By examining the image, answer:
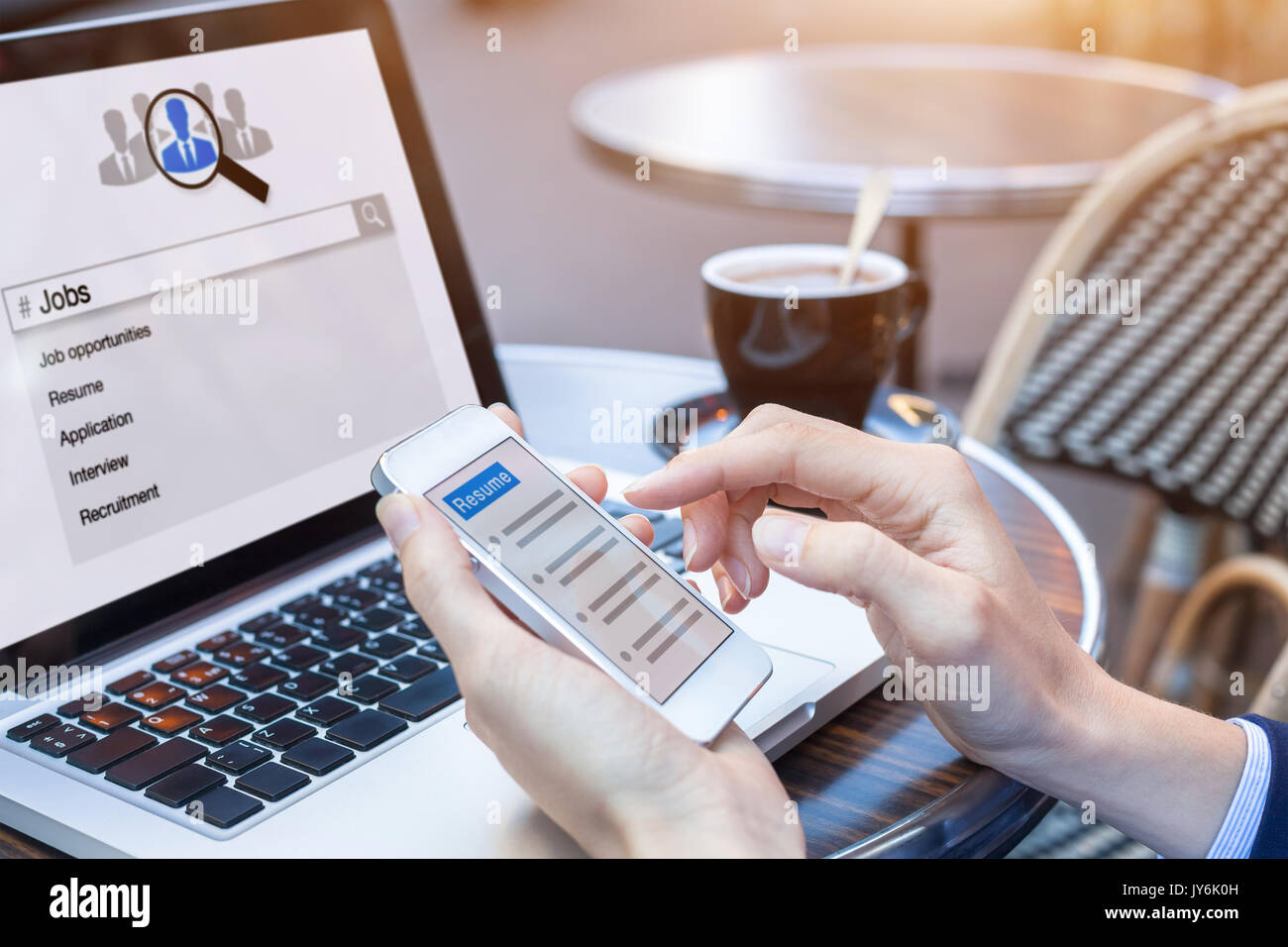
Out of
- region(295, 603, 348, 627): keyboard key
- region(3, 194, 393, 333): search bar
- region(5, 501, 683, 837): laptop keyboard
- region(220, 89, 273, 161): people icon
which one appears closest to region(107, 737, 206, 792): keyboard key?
region(5, 501, 683, 837): laptop keyboard

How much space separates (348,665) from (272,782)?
9cm

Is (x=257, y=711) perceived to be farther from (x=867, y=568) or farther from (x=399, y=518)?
(x=867, y=568)

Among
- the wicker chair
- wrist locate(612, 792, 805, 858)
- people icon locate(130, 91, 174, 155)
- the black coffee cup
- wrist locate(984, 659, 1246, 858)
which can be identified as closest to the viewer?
wrist locate(612, 792, 805, 858)

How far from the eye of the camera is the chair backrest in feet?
3.72

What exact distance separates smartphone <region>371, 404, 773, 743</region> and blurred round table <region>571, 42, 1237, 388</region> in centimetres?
76

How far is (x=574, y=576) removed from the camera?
464mm

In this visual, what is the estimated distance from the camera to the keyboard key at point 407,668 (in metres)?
0.53

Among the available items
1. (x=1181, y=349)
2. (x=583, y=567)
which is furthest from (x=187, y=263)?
(x=1181, y=349)

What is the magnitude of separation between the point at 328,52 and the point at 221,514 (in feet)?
0.86

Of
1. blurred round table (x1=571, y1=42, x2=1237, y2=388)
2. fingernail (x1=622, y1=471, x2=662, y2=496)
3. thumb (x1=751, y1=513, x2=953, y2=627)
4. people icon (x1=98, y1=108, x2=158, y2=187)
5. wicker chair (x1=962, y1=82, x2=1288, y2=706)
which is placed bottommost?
wicker chair (x1=962, y1=82, x2=1288, y2=706)

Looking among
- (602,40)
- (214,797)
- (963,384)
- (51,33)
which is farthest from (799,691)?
(602,40)

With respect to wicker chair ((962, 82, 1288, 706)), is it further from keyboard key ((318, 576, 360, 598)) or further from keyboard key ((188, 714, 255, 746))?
keyboard key ((188, 714, 255, 746))

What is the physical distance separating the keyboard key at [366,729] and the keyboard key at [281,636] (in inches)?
3.1

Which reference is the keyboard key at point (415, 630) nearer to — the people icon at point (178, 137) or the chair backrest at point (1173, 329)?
the people icon at point (178, 137)
